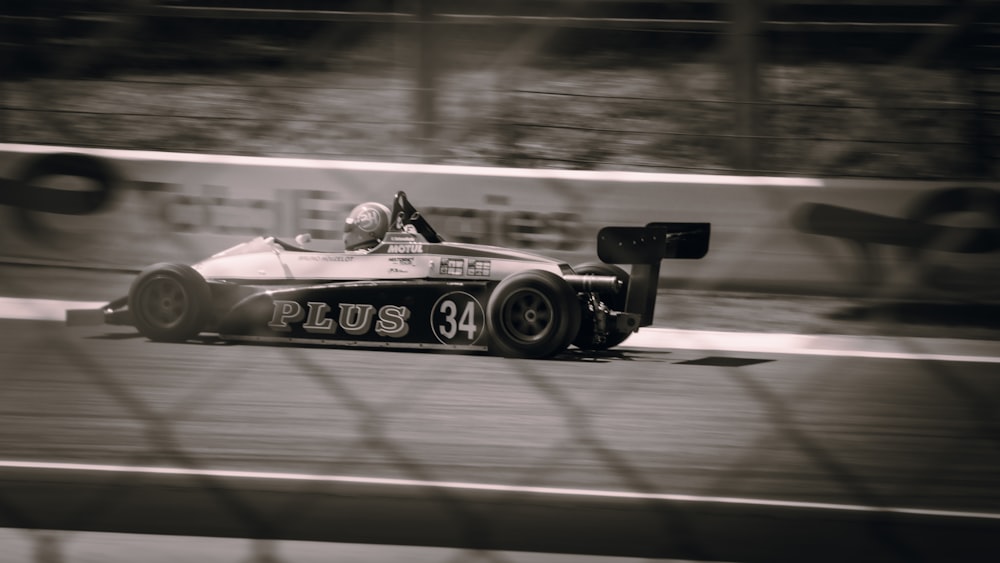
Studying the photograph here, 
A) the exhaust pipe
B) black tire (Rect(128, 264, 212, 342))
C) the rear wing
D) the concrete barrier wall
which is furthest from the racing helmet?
the concrete barrier wall

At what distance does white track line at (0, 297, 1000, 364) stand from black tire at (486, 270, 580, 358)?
57 centimetres

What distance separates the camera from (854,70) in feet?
31.1

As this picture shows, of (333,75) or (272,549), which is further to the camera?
(333,75)

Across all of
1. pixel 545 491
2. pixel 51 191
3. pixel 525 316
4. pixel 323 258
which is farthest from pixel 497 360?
pixel 51 191

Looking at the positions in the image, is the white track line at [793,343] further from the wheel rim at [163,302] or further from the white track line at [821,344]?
the wheel rim at [163,302]

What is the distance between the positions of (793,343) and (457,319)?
147 centimetres

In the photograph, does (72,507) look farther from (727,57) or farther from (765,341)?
(727,57)

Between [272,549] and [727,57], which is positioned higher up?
[727,57]

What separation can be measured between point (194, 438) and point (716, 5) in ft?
23.2

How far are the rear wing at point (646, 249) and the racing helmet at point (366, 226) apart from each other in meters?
0.95

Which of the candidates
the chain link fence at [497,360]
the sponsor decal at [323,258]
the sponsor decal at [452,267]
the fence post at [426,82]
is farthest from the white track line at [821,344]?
the fence post at [426,82]

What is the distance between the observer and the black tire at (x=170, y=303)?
482 centimetres

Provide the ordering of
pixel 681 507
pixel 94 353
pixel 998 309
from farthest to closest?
pixel 998 309 < pixel 94 353 < pixel 681 507

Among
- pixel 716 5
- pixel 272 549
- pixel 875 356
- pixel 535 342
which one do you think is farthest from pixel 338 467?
pixel 716 5
